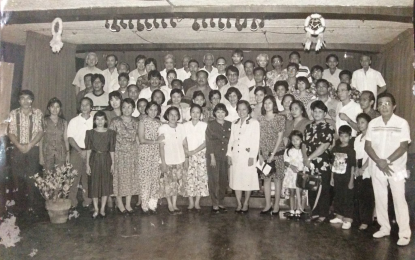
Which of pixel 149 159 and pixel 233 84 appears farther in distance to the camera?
pixel 233 84

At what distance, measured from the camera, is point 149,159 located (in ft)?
18.4

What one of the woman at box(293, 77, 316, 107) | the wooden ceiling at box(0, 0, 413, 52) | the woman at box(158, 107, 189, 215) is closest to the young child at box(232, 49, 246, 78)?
the wooden ceiling at box(0, 0, 413, 52)

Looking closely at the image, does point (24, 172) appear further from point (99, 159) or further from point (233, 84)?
point (233, 84)

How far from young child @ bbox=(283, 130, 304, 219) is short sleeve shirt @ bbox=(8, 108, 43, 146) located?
11.8ft

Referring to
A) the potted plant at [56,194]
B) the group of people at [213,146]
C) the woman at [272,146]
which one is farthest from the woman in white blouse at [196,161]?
the potted plant at [56,194]

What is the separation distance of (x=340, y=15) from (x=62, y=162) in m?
4.50

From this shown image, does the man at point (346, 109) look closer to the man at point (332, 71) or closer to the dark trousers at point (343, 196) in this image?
the dark trousers at point (343, 196)

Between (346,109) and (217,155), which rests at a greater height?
(346,109)

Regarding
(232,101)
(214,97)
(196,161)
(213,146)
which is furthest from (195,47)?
(196,161)

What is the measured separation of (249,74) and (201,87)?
2.93 feet

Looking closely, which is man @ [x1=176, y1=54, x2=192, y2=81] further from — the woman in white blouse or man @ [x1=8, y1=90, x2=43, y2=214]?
man @ [x1=8, y1=90, x2=43, y2=214]

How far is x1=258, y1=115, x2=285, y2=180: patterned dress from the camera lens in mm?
5570

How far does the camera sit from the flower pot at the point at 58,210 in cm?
510

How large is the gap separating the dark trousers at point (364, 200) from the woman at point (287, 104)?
1.31 meters
